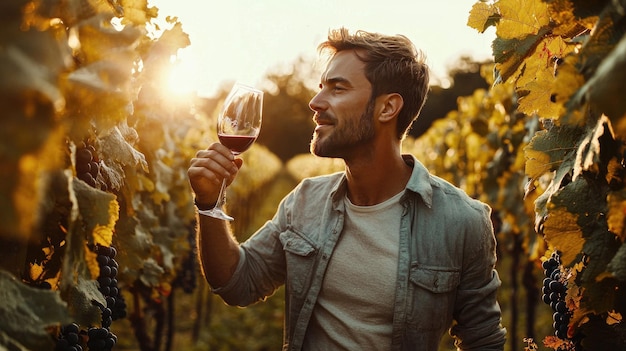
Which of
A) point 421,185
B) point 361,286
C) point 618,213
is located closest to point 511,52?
point 618,213

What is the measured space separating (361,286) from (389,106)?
859mm

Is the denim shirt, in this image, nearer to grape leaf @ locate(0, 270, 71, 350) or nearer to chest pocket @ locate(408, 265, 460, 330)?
chest pocket @ locate(408, 265, 460, 330)

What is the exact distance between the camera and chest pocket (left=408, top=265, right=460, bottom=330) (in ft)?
8.77

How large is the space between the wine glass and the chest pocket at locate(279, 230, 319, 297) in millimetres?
546

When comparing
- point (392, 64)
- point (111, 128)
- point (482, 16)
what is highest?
point (392, 64)

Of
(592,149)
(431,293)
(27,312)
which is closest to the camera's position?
(27,312)

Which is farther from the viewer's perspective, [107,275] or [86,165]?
[107,275]

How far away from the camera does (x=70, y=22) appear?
1.45m

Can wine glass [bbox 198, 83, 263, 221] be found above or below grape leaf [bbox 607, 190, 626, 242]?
above

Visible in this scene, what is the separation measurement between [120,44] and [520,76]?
129 centimetres

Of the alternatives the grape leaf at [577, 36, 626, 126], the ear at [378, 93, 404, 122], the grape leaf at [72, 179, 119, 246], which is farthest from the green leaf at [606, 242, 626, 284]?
the ear at [378, 93, 404, 122]

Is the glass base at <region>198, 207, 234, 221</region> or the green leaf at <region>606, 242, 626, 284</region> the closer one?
the green leaf at <region>606, 242, 626, 284</region>

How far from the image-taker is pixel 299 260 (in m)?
2.89

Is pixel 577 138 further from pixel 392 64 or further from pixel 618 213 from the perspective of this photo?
pixel 392 64
